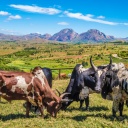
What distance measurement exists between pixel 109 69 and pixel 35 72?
3.30 metres

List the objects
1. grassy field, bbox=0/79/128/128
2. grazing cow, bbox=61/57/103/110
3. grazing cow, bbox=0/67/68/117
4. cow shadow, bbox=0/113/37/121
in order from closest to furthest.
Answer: grassy field, bbox=0/79/128/128, grazing cow, bbox=0/67/68/117, cow shadow, bbox=0/113/37/121, grazing cow, bbox=61/57/103/110

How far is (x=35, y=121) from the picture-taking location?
10.4 m

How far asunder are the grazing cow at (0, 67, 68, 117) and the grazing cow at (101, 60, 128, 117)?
2.23m

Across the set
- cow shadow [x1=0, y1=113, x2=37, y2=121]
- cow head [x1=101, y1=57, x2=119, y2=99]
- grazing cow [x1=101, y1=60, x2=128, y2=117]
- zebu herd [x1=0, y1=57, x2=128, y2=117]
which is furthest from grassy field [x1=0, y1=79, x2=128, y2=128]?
cow head [x1=101, y1=57, x2=119, y2=99]

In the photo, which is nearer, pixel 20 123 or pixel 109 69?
pixel 20 123

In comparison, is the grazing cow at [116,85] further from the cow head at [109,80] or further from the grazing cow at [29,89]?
the grazing cow at [29,89]

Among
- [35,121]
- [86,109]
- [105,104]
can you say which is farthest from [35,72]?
[105,104]

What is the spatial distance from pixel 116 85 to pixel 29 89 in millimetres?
3714

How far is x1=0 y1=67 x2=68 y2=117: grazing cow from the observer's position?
10.8 m

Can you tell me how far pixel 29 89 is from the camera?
1098cm

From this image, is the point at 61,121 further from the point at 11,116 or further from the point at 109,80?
the point at 109,80

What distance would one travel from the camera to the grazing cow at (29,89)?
10773mm

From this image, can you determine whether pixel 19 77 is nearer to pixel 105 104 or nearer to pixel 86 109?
pixel 86 109

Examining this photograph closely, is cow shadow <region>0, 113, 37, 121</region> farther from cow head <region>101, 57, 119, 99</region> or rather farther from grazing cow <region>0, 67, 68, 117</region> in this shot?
cow head <region>101, 57, 119, 99</region>
